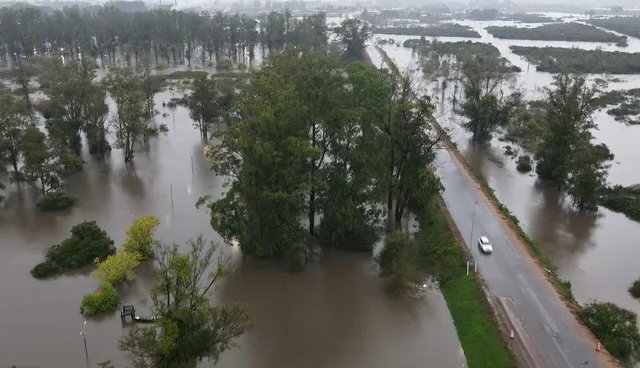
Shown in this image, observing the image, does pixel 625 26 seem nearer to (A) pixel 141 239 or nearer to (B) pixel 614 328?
(B) pixel 614 328

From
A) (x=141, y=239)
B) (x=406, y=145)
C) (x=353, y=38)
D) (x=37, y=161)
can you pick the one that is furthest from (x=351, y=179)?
(x=353, y=38)

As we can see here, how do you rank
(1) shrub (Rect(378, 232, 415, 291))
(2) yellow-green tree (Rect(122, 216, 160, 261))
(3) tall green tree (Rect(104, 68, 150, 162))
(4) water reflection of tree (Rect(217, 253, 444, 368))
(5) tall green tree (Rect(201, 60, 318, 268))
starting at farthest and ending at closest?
(3) tall green tree (Rect(104, 68, 150, 162))
(2) yellow-green tree (Rect(122, 216, 160, 261))
(1) shrub (Rect(378, 232, 415, 291))
(5) tall green tree (Rect(201, 60, 318, 268))
(4) water reflection of tree (Rect(217, 253, 444, 368))

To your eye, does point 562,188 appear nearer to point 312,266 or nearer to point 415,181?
point 415,181

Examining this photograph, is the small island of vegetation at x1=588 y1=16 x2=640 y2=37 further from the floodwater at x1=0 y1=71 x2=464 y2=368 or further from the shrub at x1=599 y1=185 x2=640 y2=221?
the floodwater at x1=0 y1=71 x2=464 y2=368

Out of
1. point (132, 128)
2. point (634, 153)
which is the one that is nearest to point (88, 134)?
point (132, 128)

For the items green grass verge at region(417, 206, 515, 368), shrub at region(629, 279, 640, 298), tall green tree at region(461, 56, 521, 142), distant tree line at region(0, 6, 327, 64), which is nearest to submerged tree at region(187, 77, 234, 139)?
tall green tree at region(461, 56, 521, 142)

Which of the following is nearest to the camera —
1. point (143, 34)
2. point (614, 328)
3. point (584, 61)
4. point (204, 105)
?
point (614, 328)

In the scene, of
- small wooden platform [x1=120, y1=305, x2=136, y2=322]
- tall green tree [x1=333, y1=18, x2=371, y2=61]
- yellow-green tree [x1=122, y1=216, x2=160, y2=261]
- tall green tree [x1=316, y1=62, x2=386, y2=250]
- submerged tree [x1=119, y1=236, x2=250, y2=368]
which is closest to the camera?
submerged tree [x1=119, y1=236, x2=250, y2=368]
